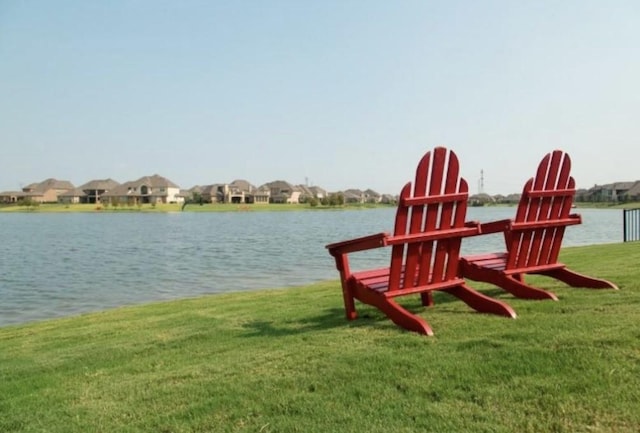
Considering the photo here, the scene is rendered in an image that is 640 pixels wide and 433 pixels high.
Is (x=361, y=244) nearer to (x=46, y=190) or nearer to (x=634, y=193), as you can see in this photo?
(x=634, y=193)

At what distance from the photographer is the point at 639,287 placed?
588 cm

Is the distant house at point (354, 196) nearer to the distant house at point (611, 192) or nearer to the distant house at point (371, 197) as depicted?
the distant house at point (371, 197)

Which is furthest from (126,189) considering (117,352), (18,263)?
(117,352)

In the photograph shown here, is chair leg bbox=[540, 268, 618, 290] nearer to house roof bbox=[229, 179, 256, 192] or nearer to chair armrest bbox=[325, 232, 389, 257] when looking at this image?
chair armrest bbox=[325, 232, 389, 257]

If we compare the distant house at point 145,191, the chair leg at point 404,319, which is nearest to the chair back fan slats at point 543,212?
the chair leg at point 404,319

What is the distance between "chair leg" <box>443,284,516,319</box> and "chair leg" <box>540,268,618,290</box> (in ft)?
5.02

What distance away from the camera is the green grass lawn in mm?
2914

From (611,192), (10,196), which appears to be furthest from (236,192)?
(611,192)

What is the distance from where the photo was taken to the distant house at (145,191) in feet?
434

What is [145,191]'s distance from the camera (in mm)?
133500

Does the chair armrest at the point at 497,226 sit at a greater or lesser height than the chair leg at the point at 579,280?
greater

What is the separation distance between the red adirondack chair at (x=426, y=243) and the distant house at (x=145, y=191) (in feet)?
439

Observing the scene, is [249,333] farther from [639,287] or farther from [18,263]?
[18,263]

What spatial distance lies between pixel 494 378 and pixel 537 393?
12.2 inches
